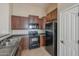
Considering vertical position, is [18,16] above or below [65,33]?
above

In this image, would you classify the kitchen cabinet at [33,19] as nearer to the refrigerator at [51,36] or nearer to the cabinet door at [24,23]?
the cabinet door at [24,23]

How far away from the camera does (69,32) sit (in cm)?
190

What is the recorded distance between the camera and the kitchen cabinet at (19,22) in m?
2.63

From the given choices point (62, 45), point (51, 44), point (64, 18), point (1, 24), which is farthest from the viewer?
point (51, 44)

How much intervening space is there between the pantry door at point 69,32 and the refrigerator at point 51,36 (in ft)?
1.56

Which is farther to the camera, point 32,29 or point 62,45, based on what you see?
point 32,29

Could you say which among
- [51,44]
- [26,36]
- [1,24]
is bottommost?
[51,44]

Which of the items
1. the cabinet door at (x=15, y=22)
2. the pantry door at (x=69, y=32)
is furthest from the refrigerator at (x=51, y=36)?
the cabinet door at (x=15, y=22)

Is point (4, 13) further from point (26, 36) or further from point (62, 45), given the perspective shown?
point (62, 45)

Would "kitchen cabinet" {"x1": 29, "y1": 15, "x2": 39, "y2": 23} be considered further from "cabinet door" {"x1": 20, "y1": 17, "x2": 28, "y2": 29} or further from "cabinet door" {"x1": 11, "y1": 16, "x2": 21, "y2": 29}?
"cabinet door" {"x1": 11, "y1": 16, "x2": 21, "y2": 29}

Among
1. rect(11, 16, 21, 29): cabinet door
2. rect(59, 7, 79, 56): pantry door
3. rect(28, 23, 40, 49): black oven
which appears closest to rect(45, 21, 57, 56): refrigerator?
rect(28, 23, 40, 49): black oven

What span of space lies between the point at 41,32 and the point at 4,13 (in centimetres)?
121

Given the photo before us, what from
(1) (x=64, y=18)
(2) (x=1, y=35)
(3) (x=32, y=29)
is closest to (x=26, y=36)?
(3) (x=32, y=29)

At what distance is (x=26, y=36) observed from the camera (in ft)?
9.21
